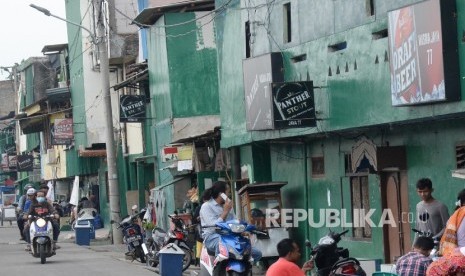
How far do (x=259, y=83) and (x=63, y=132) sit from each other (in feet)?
102

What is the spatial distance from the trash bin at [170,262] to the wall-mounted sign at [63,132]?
31.7 meters

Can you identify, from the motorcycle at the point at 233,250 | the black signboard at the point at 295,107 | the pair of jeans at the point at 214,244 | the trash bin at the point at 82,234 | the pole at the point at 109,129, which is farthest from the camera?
the trash bin at the point at 82,234

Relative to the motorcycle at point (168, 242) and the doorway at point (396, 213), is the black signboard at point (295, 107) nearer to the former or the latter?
the doorway at point (396, 213)

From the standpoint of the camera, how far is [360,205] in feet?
72.6

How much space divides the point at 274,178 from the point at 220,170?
11.3 feet

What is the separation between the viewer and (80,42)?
176 feet

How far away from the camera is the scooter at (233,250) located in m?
17.3

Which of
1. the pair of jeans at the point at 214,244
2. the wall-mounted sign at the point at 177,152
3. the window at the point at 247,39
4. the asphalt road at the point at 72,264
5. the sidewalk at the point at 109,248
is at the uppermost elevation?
the window at the point at 247,39

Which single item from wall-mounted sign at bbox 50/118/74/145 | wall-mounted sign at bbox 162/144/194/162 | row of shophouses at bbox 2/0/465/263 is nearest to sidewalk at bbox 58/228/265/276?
row of shophouses at bbox 2/0/465/263

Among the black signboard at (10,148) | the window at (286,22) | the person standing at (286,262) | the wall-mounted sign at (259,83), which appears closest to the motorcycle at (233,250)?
the person standing at (286,262)

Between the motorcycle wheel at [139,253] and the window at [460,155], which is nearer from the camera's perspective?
the window at [460,155]

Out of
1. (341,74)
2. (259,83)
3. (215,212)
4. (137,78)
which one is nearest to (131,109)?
(137,78)

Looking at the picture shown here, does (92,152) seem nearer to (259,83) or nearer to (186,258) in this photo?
(186,258)

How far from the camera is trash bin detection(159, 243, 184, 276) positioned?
22062mm
